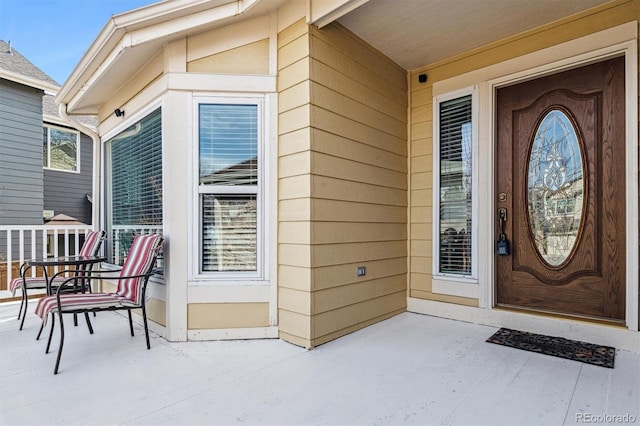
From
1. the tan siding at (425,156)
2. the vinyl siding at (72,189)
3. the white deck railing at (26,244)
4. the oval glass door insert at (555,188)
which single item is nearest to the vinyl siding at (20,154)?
the white deck railing at (26,244)

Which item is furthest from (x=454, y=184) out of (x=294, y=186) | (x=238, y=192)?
(x=238, y=192)

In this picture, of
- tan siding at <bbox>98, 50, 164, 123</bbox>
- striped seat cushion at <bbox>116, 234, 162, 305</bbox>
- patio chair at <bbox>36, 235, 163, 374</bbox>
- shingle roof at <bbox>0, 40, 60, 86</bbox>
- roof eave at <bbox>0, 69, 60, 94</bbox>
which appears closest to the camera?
patio chair at <bbox>36, 235, 163, 374</bbox>

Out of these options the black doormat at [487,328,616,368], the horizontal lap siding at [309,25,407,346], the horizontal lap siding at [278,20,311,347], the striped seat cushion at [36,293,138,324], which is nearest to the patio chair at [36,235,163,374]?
the striped seat cushion at [36,293,138,324]

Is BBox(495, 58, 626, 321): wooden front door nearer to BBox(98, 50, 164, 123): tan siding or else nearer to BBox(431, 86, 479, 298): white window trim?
BBox(431, 86, 479, 298): white window trim

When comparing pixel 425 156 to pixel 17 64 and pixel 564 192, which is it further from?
pixel 17 64

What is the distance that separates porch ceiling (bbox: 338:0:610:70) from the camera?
9.11ft

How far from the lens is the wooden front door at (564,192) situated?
2.82 metres

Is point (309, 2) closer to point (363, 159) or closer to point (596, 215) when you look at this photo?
point (363, 159)

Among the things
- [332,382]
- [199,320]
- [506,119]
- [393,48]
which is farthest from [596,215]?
[199,320]

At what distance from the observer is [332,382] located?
7.15ft

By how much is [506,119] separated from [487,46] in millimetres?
708

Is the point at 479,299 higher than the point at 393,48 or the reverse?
the reverse

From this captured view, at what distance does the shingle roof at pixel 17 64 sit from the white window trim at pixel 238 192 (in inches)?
231

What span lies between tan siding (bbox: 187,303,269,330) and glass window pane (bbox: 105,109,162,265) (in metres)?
0.98
